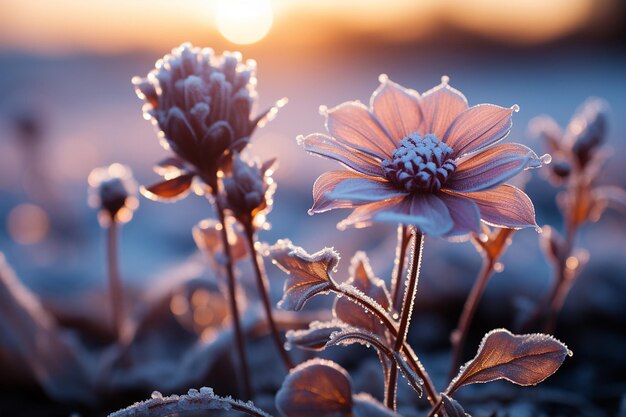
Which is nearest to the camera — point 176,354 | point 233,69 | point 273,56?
point 233,69

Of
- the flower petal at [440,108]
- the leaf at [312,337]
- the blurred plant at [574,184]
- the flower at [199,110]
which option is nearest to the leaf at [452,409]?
the leaf at [312,337]

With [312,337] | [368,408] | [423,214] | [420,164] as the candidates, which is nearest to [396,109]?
[420,164]

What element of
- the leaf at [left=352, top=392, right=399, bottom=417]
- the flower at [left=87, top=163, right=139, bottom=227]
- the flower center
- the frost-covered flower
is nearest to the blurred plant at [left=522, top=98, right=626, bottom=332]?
the flower center

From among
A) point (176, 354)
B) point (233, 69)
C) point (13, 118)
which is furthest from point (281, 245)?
point (13, 118)

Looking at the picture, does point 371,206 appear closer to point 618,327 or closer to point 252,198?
point 252,198

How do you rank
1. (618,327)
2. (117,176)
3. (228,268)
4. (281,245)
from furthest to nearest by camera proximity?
(618,327)
(117,176)
(228,268)
(281,245)

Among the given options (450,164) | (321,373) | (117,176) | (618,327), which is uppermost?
(117,176)

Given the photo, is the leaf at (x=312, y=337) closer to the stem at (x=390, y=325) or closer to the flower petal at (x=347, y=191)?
the stem at (x=390, y=325)

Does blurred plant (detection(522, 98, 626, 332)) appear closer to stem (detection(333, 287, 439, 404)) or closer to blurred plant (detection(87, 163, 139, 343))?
stem (detection(333, 287, 439, 404))
